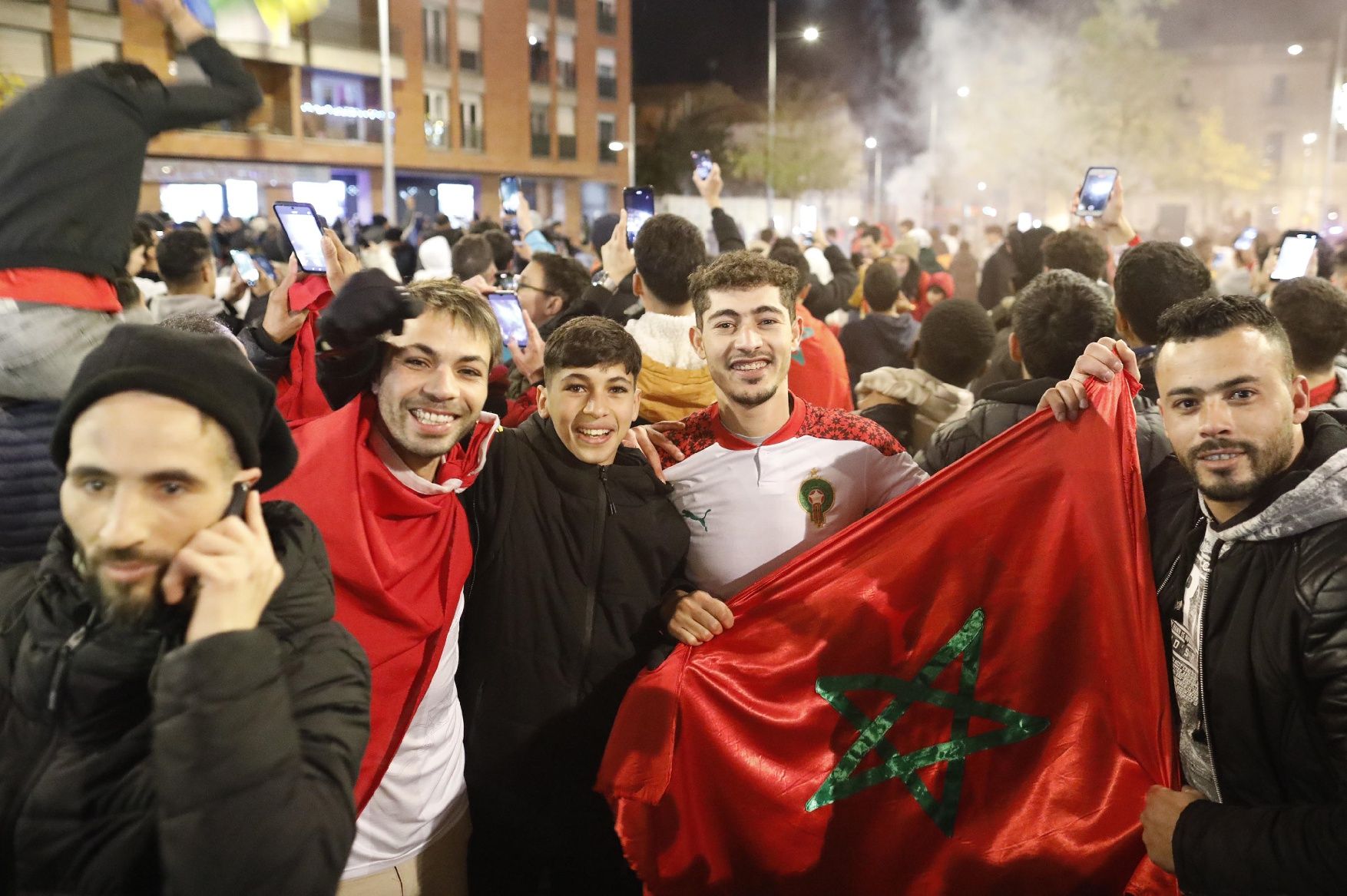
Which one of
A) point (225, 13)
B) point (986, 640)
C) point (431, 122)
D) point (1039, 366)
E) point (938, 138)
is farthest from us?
point (938, 138)

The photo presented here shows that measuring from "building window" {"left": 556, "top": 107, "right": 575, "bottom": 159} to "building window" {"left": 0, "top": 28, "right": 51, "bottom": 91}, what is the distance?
67.3 feet

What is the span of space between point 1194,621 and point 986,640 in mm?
698

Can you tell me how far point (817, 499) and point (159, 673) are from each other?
2334 mm

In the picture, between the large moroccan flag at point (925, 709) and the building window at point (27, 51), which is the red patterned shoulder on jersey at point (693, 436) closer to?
the large moroccan flag at point (925, 709)

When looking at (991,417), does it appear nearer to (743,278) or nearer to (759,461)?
(759,461)

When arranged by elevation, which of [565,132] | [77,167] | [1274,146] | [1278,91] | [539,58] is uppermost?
[1278,91]

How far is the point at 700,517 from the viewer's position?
354cm

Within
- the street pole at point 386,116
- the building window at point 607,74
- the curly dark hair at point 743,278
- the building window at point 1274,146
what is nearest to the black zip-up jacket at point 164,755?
the curly dark hair at point 743,278

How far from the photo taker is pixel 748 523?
11.6 ft

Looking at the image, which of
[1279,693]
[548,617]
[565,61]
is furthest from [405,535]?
[565,61]

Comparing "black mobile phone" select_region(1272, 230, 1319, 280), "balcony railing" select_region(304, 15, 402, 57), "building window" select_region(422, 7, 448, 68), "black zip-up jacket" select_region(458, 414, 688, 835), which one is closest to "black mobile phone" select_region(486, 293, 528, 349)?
"black zip-up jacket" select_region(458, 414, 688, 835)

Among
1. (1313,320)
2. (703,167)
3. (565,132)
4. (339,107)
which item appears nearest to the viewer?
(1313,320)

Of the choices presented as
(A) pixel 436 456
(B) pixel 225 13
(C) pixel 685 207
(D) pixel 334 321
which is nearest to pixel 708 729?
(A) pixel 436 456

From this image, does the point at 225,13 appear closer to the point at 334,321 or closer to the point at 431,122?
the point at 334,321
